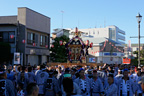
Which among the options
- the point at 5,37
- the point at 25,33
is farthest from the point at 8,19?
the point at 25,33

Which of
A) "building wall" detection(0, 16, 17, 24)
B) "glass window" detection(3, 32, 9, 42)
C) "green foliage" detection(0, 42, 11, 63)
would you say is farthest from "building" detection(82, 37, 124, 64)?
"green foliage" detection(0, 42, 11, 63)

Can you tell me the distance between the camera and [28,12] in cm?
3506

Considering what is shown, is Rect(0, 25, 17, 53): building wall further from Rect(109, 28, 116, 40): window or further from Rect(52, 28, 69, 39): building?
Rect(109, 28, 116, 40): window

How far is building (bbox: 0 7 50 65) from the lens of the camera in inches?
1346

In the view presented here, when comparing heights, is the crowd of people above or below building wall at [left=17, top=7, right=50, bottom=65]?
below

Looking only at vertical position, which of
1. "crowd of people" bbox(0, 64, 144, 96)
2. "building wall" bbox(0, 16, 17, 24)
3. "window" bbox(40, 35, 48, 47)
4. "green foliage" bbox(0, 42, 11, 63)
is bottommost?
"crowd of people" bbox(0, 64, 144, 96)

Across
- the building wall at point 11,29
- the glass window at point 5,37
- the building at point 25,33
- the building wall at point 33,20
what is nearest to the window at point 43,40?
the building at point 25,33

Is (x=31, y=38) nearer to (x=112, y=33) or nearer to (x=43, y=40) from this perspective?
(x=43, y=40)

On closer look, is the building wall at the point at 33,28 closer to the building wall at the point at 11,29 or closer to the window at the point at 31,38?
the window at the point at 31,38

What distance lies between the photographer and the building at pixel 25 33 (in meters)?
34.2

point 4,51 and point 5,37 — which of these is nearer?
point 4,51

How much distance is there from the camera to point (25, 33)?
113 feet

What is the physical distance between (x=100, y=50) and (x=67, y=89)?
6415 centimetres

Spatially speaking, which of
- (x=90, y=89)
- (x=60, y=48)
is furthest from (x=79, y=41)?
(x=90, y=89)
